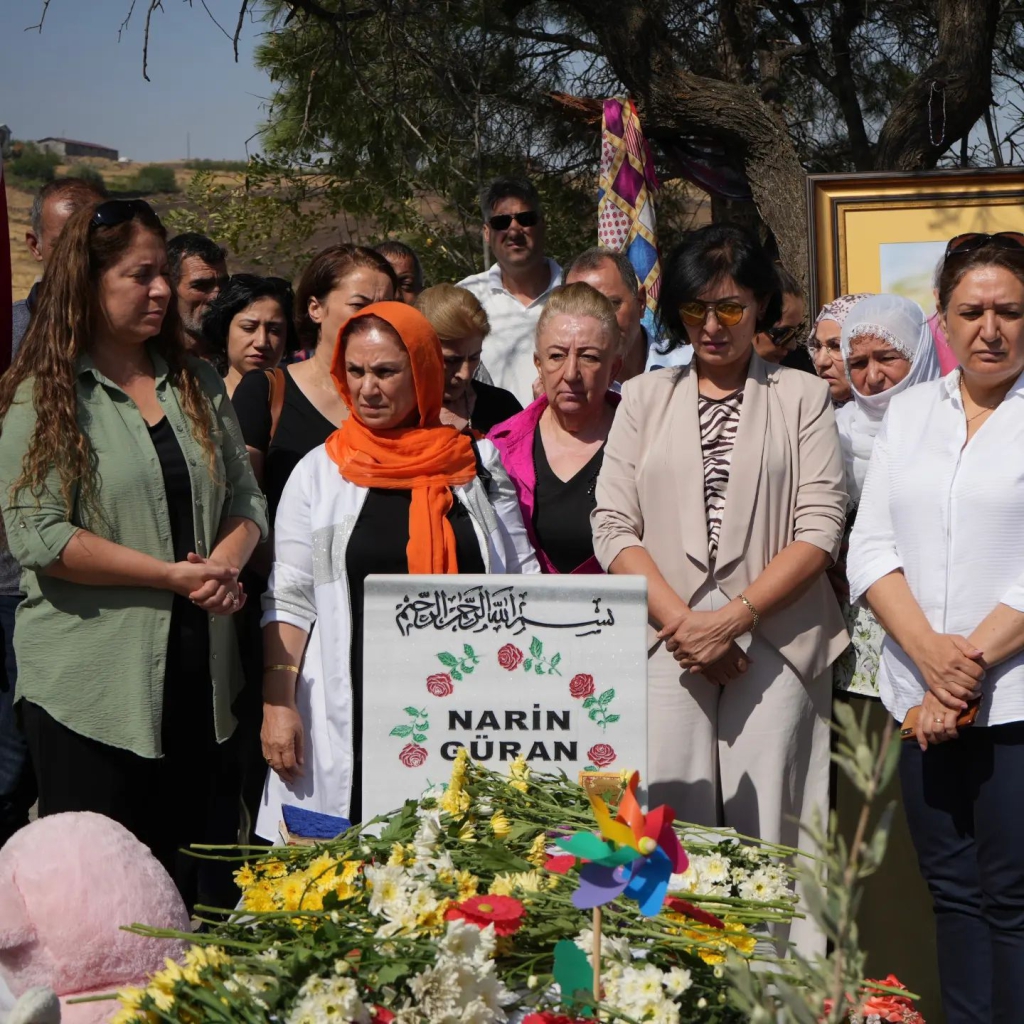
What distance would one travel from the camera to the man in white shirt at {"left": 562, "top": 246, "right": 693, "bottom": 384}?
459 cm

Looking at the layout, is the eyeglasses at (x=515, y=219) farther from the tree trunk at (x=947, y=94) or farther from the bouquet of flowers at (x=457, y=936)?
the bouquet of flowers at (x=457, y=936)

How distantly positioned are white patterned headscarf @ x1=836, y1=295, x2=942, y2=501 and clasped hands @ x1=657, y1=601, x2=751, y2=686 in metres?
0.73

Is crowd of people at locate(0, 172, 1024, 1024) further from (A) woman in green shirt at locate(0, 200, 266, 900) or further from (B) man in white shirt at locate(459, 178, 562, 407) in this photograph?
(B) man in white shirt at locate(459, 178, 562, 407)

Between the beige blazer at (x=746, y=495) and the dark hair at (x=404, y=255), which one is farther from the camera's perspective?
the dark hair at (x=404, y=255)

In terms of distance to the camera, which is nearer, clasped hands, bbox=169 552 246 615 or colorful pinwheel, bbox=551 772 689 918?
colorful pinwheel, bbox=551 772 689 918

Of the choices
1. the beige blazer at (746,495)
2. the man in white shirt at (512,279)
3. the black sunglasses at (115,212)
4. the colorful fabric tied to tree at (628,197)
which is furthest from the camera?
the colorful fabric tied to tree at (628,197)

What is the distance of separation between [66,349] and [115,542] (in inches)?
18.3

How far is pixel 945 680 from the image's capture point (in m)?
2.99

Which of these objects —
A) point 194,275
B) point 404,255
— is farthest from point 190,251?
point 404,255

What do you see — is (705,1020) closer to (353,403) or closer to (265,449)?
(353,403)

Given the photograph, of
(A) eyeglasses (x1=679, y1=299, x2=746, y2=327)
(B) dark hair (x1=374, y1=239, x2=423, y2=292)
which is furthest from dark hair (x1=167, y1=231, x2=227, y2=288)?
(A) eyeglasses (x1=679, y1=299, x2=746, y2=327)

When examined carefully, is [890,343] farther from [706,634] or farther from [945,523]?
[706,634]

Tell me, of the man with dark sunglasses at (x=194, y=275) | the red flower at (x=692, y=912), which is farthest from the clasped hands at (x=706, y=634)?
the man with dark sunglasses at (x=194, y=275)

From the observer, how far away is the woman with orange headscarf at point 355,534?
3.22 metres
